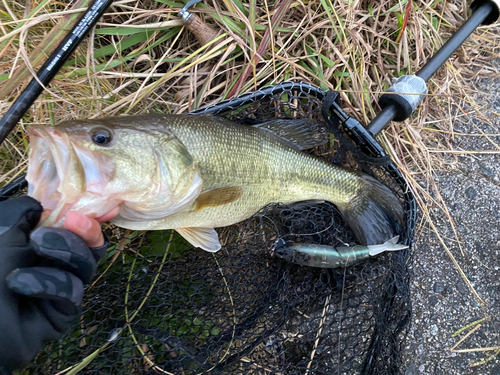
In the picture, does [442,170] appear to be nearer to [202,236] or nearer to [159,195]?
[202,236]

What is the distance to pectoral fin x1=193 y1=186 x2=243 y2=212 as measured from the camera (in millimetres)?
1581

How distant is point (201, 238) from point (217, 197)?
27 centimetres

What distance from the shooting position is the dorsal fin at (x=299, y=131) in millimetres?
1883

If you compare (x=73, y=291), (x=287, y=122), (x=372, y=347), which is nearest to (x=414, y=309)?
(x=372, y=347)

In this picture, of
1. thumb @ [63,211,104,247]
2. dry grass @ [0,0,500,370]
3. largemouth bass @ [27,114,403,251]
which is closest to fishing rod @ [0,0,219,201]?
dry grass @ [0,0,500,370]

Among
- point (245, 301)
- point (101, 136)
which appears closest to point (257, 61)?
point (101, 136)

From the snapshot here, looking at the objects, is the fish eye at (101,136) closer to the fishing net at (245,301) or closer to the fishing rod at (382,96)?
the fishing rod at (382,96)

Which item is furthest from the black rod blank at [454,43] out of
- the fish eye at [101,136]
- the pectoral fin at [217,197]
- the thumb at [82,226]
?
the thumb at [82,226]

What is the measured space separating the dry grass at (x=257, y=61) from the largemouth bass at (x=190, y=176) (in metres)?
0.50

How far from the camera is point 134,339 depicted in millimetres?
1562

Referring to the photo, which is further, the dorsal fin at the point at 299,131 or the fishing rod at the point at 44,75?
the dorsal fin at the point at 299,131

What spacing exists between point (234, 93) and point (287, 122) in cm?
42

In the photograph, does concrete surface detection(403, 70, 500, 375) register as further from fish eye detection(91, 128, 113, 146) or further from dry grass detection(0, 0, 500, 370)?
fish eye detection(91, 128, 113, 146)

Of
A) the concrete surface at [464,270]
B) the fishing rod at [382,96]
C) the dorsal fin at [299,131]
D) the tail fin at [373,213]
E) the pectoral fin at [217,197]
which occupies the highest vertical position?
the fishing rod at [382,96]
